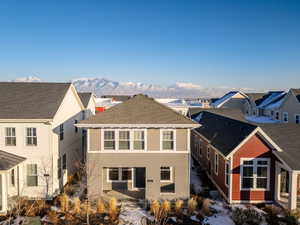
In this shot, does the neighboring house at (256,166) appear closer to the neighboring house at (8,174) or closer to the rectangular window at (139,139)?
the rectangular window at (139,139)

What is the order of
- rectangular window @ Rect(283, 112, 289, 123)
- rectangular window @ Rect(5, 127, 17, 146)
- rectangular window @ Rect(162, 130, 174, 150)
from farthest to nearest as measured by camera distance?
1. rectangular window @ Rect(283, 112, 289, 123)
2. rectangular window @ Rect(5, 127, 17, 146)
3. rectangular window @ Rect(162, 130, 174, 150)

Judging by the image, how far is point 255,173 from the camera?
14.5m

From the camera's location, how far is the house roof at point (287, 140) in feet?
43.7

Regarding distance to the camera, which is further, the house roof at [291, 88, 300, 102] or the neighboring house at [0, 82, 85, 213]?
the house roof at [291, 88, 300, 102]

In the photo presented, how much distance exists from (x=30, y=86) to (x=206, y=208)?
16.7 meters

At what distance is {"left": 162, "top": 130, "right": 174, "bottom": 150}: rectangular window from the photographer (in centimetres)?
1459

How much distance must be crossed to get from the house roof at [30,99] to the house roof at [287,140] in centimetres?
1619

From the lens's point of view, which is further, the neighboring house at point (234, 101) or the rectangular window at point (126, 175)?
the neighboring house at point (234, 101)

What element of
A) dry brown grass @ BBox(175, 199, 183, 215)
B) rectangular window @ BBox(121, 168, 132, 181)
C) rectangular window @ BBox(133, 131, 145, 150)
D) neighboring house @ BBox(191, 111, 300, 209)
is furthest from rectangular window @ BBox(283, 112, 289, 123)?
rectangular window @ BBox(133, 131, 145, 150)

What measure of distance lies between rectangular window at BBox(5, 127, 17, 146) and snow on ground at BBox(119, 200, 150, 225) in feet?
29.8

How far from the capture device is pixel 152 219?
12.5 m

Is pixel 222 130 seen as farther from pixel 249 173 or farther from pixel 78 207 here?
pixel 78 207

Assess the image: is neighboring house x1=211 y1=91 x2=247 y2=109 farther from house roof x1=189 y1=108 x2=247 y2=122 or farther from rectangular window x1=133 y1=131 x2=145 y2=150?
rectangular window x1=133 y1=131 x2=145 y2=150

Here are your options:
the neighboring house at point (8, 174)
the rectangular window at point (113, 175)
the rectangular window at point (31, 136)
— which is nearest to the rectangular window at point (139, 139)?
the rectangular window at point (113, 175)
